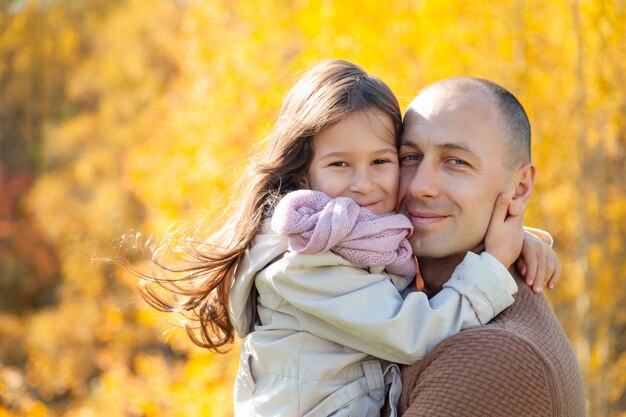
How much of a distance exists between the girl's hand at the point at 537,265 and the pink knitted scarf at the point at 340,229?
0.38 meters

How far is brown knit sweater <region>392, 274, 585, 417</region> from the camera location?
2051 millimetres

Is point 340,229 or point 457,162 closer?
point 340,229

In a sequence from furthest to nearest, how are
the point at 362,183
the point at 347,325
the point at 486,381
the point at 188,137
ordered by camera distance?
the point at 188,137, the point at 362,183, the point at 347,325, the point at 486,381

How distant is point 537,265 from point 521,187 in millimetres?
270

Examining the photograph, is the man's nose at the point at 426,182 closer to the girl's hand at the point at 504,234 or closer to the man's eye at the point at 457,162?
the man's eye at the point at 457,162

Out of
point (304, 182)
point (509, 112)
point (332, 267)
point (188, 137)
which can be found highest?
point (509, 112)

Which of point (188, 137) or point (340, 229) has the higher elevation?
point (340, 229)

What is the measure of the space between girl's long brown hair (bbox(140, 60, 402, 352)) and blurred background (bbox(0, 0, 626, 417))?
0.44 metres

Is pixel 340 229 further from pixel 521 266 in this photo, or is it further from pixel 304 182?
pixel 521 266

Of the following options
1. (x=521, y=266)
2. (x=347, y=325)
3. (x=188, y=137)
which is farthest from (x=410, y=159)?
(x=188, y=137)

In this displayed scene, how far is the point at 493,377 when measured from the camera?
2.06m

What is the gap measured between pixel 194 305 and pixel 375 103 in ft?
3.12

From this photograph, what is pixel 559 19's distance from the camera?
22.2ft

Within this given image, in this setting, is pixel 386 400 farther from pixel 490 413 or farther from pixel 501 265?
pixel 501 265
